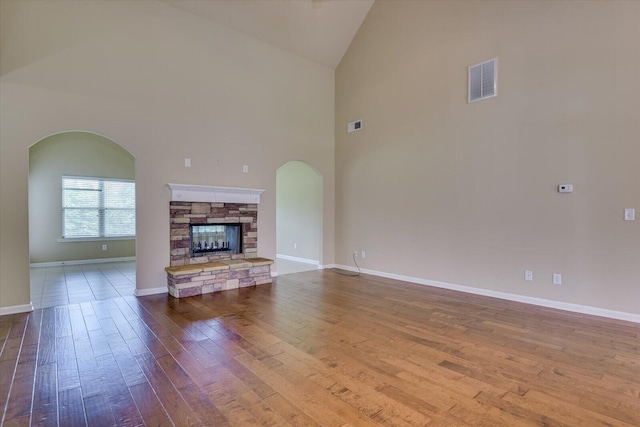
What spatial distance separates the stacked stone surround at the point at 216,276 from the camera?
176 inches

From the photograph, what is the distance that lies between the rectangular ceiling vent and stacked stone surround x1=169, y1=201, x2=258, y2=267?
12.9ft

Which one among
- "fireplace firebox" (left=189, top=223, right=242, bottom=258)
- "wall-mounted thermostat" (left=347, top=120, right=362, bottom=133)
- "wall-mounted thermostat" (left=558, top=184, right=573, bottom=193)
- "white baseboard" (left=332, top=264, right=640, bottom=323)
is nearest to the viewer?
"white baseboard" (left=332, top=264, right=640, bottom=323)

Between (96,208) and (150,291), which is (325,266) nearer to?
(150,291)

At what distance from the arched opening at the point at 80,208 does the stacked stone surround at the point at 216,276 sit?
2.12m

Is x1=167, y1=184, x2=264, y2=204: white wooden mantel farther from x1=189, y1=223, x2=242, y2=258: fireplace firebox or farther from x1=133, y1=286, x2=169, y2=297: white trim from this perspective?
x1=133, y1=286, x2=169, y2=297: white trim

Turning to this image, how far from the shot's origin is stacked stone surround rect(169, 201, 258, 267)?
4836 millimetres

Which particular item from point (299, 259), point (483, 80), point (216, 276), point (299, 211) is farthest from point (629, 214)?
point (299, 259)

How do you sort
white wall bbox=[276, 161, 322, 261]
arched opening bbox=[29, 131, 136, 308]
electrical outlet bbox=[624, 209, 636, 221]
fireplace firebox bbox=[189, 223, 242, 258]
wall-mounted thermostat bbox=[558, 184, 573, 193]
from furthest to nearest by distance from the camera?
white wall bbox=[276, 161, 322, 261] < arched opening bbox=[29, 131, 136, 308] < fireplace firebox bbox=[189, 223, 242, 258] < wall-mounted thermostat bbox=[558, 184, 573, 193] < electrical outlet bbox=[624, 209, 636, 221]

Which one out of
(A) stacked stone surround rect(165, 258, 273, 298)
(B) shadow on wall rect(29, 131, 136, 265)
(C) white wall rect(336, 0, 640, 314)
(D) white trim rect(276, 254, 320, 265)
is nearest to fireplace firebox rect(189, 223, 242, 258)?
(A) stacked stone surround rect(165, 258, 273, 298)

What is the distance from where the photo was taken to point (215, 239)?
547 centimetres

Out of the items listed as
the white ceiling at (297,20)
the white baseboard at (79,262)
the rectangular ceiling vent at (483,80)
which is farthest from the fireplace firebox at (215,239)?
the rectangular ceiling vent at (483,80)

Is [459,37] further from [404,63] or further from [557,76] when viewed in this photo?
[557,76]

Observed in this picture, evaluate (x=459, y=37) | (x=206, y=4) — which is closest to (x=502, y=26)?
(x=459, y=37)

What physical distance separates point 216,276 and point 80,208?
4.88 m
